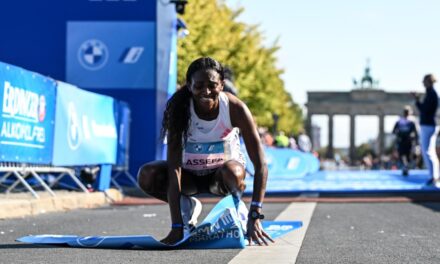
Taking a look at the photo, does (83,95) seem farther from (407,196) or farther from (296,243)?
(296,243)

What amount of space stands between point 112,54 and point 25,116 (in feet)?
24.4

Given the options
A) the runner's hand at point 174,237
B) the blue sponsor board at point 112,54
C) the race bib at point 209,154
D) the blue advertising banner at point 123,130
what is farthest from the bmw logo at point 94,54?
the runner's hand at point 174,237

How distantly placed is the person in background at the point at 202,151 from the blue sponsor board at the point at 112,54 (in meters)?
11.8

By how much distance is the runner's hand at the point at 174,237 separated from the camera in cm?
622

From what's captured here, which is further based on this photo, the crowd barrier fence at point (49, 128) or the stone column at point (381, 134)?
the stone column at point (381, 134)

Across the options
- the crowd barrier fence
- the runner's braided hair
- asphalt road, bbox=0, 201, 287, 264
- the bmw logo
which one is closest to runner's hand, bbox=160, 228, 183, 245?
asphalt road, bbox=0, 201, 287, 264

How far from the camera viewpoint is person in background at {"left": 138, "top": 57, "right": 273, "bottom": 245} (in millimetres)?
6250

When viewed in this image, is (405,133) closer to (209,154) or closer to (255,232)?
(209,154)

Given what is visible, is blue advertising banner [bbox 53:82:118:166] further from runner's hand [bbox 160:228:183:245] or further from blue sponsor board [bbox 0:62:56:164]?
runner's hand [bbox 160:228:183:245]

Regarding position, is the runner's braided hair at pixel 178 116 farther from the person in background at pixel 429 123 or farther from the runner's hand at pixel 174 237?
the person in background at pixel 429 123

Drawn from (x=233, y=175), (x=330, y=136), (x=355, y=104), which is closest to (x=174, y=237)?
(x=233, y=175)

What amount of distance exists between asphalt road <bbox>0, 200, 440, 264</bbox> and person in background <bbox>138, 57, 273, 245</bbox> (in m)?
0.49

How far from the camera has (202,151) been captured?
6.73 meters

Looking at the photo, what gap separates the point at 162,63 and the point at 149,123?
4.15 feet
